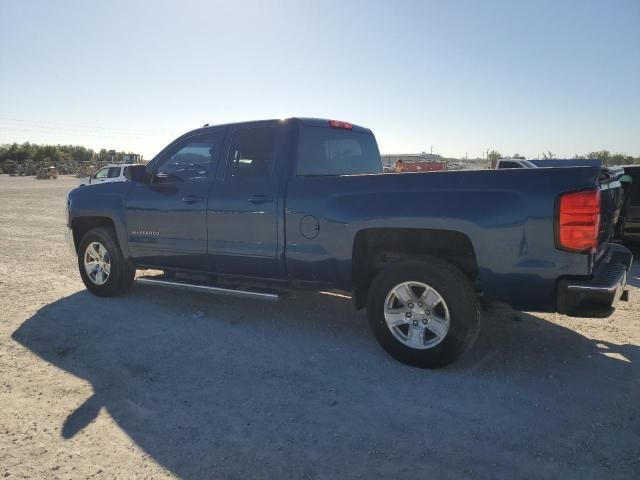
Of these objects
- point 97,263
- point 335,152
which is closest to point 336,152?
point 335,152

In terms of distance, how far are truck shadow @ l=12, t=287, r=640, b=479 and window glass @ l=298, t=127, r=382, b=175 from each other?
154 cm

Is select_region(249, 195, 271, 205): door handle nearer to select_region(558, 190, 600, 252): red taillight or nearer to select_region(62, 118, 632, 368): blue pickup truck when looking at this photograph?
select_region(62, 118, 632, 368): blue pickup truck

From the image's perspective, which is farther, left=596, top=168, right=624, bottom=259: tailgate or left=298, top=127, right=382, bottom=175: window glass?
left=298, top=127, right=382, bottom=175: window glass

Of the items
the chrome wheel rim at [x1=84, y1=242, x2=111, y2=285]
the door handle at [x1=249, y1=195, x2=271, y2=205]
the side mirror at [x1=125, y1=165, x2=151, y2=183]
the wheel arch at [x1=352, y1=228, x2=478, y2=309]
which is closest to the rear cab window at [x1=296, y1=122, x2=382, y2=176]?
the door handle at [x1=249, y1=195, x2=271, y2=205]

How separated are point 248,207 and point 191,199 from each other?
773 millimetres

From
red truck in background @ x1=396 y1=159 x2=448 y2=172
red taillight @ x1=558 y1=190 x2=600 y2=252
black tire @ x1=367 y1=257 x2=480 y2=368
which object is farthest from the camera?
red truck in background @ x1=396 y1=159 x2=448 y2=172

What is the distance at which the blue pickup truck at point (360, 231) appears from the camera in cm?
313

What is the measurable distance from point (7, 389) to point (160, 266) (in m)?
2.07

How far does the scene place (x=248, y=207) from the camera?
4375mm

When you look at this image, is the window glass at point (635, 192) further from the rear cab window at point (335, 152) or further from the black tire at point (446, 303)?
the black tire at point (446, 303)

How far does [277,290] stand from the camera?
14.7 feet

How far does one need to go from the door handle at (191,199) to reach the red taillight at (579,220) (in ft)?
10.6

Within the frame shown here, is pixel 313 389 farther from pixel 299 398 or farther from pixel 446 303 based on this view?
pixel 446 303

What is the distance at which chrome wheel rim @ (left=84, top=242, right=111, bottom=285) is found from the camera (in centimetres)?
559
